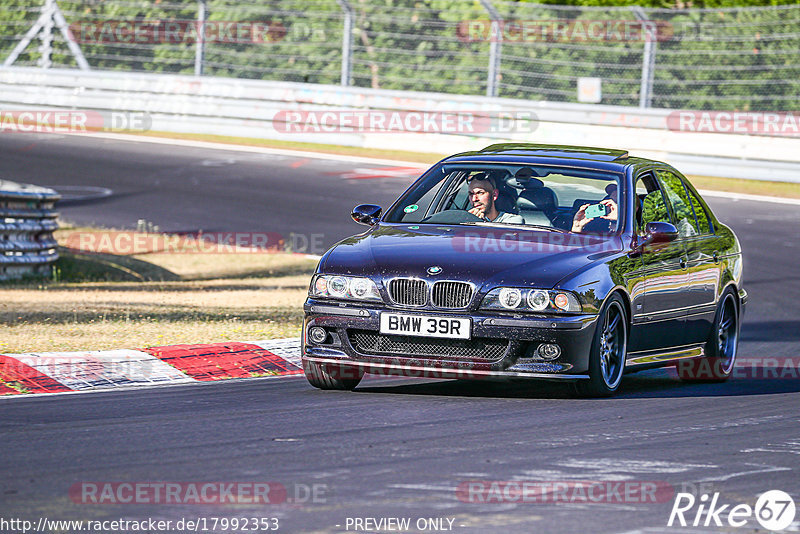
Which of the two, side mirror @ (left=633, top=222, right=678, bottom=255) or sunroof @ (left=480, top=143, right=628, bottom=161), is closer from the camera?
Result: side mirror @ (left=633, top=222, right=678, bottom=255)

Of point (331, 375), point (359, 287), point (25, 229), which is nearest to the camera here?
point (359, 287)

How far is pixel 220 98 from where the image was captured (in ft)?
85.9

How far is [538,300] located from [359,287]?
1034 millimetres

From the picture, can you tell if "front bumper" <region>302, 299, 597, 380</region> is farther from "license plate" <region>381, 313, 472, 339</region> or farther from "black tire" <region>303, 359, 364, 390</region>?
"black tire" <region>303, 359, 364, 390</region>

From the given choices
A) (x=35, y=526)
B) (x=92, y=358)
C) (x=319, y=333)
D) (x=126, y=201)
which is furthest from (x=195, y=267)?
(x=35, y=526)

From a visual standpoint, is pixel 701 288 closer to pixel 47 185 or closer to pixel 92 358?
pixel 92 358

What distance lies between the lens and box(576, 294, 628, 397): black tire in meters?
7.94

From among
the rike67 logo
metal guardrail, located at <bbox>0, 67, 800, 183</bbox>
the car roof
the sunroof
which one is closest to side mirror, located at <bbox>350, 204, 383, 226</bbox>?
the car roof

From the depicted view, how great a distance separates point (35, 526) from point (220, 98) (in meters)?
21.9

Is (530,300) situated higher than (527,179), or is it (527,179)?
(527,179)

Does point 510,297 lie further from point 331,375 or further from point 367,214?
point 367,214

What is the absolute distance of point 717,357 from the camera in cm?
975

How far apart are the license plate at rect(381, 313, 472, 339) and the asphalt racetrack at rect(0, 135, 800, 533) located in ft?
1.32

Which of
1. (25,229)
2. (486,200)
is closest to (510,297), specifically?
(486,200)
